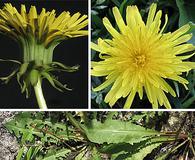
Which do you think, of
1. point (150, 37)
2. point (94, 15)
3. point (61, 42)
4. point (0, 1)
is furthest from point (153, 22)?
point (0, 1)

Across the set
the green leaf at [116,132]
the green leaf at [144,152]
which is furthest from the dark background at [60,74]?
the green leaf at [144,152]

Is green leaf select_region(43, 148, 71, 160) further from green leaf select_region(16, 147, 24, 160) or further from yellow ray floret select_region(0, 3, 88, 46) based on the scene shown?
yellow ray floret select_region(0, 3, 88, 46)

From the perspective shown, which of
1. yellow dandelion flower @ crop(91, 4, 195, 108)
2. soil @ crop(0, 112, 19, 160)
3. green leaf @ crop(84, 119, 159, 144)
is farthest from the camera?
soil @ crop(0, 112, 19, 160)

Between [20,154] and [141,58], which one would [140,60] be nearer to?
[141,58]

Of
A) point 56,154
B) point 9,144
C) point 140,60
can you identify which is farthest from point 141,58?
point 9,144

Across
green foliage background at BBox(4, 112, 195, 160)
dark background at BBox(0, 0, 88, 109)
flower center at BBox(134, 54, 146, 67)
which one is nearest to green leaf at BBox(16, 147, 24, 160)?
green foliage background at BBox(4, 112, 195, 160)

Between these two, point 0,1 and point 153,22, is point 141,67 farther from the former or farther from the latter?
point 0,1
